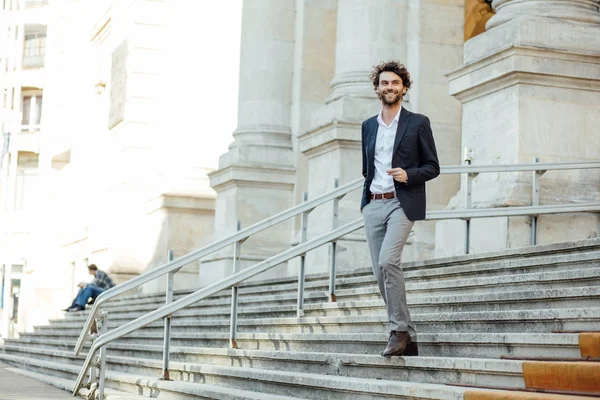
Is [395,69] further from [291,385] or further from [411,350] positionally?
[291,385]

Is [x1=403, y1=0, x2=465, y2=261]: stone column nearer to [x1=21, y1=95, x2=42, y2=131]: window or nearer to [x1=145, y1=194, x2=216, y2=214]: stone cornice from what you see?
[x1=145, y1=194, x2=216, y2=214]: stone cornice

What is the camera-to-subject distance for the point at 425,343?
6926 millimetres

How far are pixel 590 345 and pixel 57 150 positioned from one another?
29.8 metres

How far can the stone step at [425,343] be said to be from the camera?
600 cm

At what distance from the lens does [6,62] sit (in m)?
46.4

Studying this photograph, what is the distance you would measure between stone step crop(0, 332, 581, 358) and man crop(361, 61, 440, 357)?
22 cm

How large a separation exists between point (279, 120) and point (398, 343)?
12.5 meters

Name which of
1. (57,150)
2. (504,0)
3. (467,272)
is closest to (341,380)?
(467,272)

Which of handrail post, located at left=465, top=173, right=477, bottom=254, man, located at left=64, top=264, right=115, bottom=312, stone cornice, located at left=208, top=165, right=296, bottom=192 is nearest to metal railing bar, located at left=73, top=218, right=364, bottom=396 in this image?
handrail post, located at left=465, top=173, right=477, bottom=254

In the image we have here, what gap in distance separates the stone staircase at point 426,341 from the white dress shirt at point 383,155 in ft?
3.07

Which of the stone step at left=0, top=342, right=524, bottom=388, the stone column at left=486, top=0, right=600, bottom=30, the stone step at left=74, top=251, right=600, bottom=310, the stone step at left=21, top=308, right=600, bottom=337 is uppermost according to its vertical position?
the stone column at left=486, top=0, right=600, bottom=30

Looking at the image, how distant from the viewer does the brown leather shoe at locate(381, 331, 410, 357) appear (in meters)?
6.69

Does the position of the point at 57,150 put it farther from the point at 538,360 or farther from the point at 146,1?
the point at 538,360

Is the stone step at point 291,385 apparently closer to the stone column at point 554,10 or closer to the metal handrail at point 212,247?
the metal handrail at point 212,247
